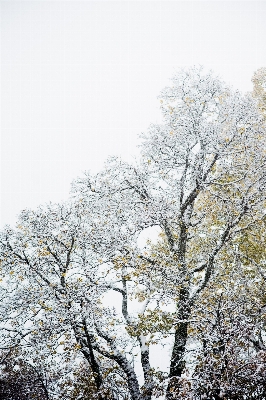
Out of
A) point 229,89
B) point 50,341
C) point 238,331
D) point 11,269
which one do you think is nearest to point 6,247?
point 11,269

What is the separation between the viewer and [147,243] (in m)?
11.7

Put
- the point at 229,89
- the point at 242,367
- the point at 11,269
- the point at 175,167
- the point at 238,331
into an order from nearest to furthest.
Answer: the point at 242,367 < the point at 238,331 < the point at 11,269 < the point at 175,167 < the point at 229,89

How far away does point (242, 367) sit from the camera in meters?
5.66

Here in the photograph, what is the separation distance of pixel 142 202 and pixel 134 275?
275cm

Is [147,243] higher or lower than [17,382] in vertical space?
higher

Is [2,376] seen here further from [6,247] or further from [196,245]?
[196,245]

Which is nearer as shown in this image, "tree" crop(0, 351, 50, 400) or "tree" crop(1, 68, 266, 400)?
"tree" crop(1, 68, 266, 400)

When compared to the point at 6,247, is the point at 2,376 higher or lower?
lower

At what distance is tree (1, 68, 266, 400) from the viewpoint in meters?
9.09

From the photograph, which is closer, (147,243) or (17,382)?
(147,243)

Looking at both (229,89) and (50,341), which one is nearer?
(50,341)

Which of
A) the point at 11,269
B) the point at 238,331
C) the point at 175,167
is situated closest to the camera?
the point at 238,331

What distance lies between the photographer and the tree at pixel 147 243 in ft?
29.8

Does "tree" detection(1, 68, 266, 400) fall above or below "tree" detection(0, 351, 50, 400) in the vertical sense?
above
